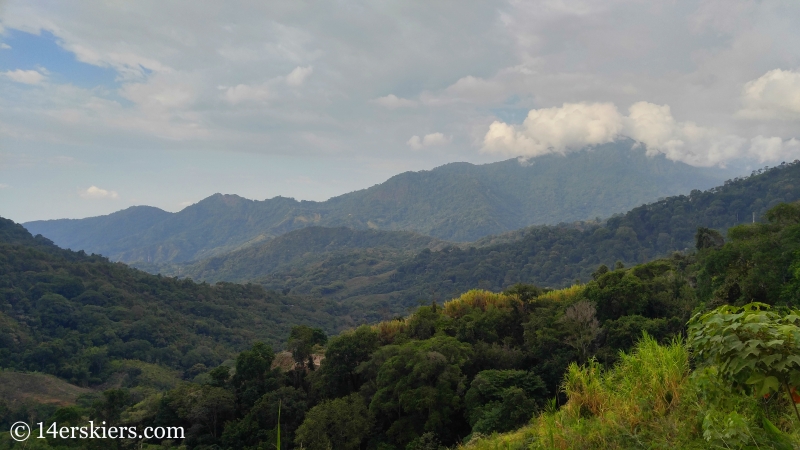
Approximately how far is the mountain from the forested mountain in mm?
31783

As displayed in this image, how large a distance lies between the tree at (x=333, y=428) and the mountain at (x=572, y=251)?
292ft

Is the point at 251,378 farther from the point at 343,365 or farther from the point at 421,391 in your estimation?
the point at 421,391

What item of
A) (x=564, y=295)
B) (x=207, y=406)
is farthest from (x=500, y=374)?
(x=207, y=406)

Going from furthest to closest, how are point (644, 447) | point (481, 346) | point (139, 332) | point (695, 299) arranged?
1. point (139, 332)
2. point (481, 346)
3. point (695, 299)
4. point (644, 447)

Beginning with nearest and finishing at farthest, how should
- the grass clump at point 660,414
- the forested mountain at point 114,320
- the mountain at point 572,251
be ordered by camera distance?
the grass clump at point 660,414 < the forested mountain at point 114,320 < the mountain at point 572,251

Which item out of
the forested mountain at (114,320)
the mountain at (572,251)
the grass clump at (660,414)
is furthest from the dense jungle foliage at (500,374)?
the mountain at (572,251)

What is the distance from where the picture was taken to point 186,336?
70125mm

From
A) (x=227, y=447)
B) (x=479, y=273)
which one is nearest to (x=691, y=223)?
(x=479, y=273)

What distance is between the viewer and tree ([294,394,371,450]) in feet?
55.9

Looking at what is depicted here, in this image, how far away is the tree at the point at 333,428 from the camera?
17.0 meters

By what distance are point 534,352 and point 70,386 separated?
47.7 m

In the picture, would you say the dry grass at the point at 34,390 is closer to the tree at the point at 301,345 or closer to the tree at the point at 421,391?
the tree at the point at 301,345

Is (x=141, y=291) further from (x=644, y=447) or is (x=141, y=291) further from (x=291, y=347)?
(x=644, y=447)

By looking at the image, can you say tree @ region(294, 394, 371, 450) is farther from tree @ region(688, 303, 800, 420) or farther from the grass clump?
tree @ region(688, 303, 800, 420)
